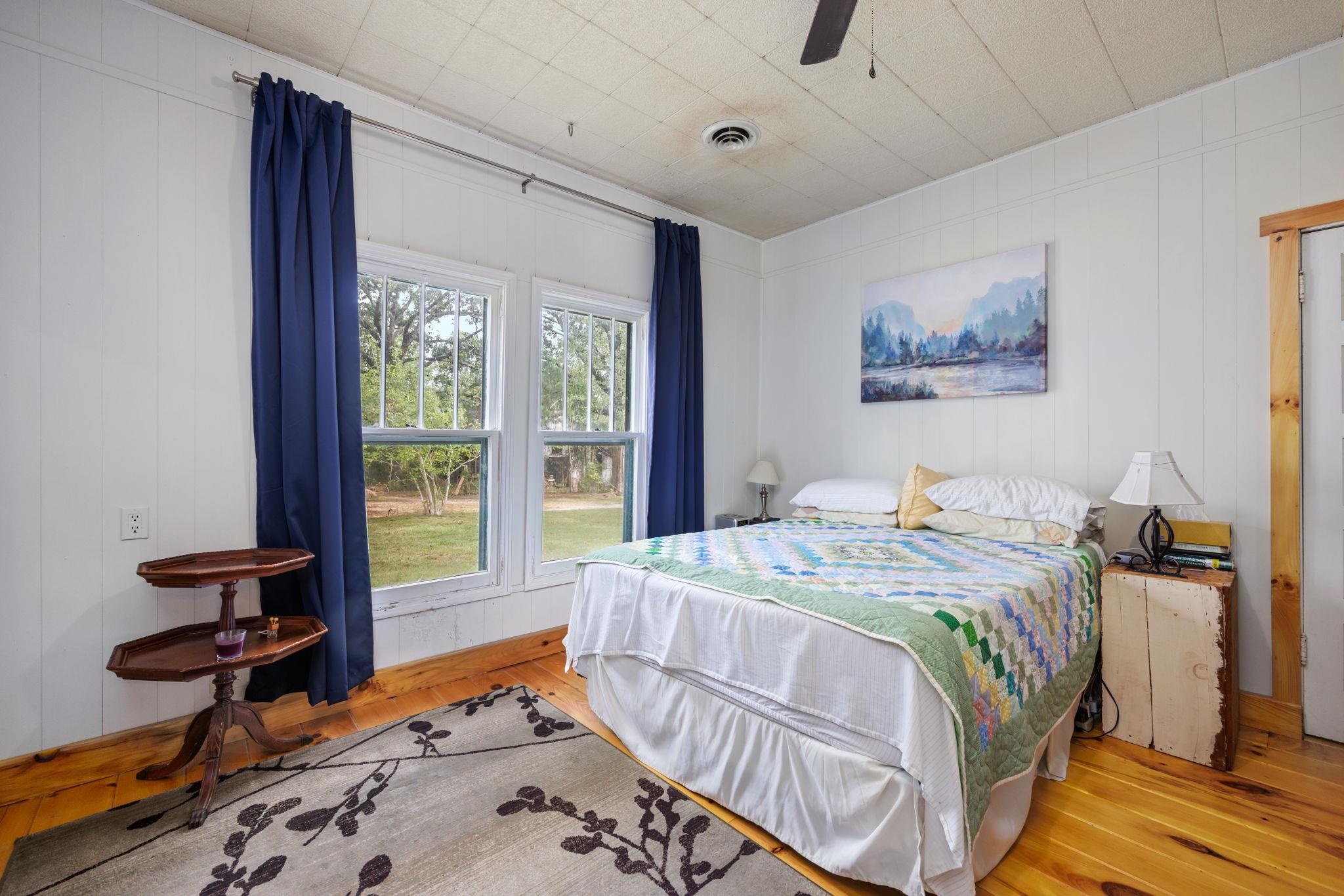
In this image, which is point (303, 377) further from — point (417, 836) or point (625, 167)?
point (625, 167)

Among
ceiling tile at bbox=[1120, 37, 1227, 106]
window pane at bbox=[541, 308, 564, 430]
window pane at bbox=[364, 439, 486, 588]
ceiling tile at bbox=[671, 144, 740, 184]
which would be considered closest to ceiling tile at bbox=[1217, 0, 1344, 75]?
ceiling tile at bbox=[1120, 37, 1227, 106]

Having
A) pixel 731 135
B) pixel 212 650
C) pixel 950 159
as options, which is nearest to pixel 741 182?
pixel 731 135

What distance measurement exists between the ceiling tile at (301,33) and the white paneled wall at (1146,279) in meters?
2.94

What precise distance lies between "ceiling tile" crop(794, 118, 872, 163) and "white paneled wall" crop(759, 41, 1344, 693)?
715 millimetres

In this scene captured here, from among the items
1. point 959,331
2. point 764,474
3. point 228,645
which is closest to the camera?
point 228,645

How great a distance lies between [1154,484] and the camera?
2.24 metres

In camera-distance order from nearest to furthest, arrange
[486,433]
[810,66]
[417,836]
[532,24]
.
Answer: [417,836]
[532,24]
[810,66]
[486,433]

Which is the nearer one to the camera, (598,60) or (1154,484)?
(1154,484)

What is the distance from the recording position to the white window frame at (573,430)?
3232 mm

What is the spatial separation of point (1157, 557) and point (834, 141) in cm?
234

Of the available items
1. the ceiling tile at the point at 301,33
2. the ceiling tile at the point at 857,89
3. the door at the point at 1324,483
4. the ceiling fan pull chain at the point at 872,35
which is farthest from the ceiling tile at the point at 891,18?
the ceiling tile at the point at 301,33

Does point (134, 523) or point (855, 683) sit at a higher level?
point (134, 523)

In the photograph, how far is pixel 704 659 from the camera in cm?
189

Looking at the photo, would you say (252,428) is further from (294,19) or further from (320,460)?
(294,19)
